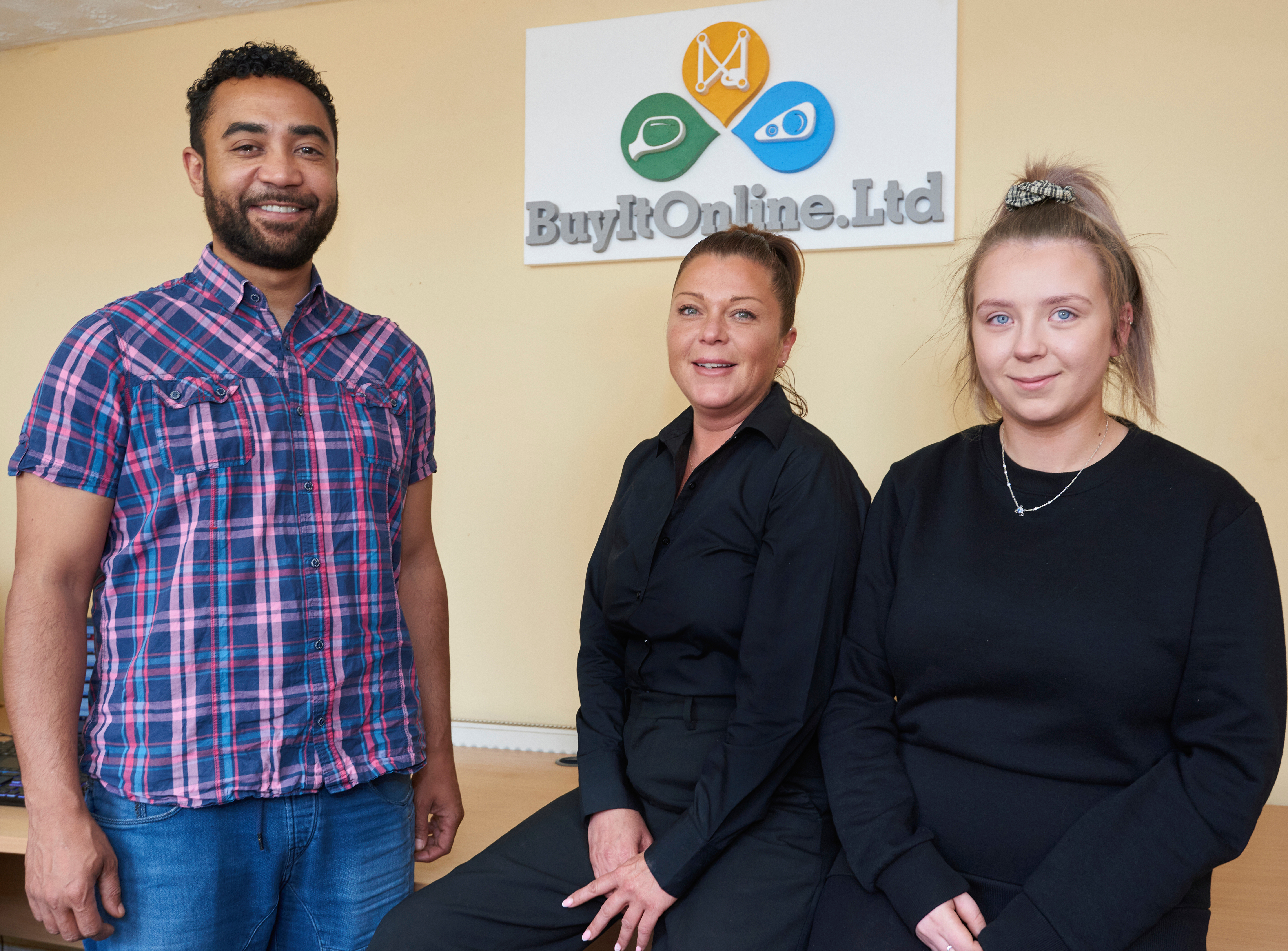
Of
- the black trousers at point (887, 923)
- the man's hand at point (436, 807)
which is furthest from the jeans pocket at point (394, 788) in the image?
the black trousers at point (887, 923)

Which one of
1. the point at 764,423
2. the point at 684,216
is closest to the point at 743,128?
the point at 684,216

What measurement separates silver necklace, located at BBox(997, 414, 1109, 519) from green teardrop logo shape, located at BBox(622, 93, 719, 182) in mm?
1457

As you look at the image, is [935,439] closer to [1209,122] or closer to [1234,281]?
[1234,281]

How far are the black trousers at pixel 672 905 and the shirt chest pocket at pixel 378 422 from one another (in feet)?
2.10

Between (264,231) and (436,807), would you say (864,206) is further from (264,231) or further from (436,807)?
(436,807)

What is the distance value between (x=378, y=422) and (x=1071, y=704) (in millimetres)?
1160

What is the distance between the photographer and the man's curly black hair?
5.18ft

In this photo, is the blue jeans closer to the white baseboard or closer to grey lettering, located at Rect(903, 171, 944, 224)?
the white baseboard

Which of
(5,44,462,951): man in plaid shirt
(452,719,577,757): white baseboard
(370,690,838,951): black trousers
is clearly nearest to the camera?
(5,44,462,951): man in plaid shirt

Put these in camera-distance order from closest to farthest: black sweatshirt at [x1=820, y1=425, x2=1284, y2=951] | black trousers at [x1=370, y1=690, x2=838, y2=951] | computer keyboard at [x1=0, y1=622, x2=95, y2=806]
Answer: black sweatshirt at [x1=820, y1=425, x2=1284, y2=951] < black trousers at [x1=370, y1=690, x2=838, y2=951] < computer keyboard at [x1=0, y1=622, x2=95, y2=806]

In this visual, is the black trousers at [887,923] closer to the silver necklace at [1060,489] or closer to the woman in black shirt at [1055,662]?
the woman in black shirt at [1055,662]

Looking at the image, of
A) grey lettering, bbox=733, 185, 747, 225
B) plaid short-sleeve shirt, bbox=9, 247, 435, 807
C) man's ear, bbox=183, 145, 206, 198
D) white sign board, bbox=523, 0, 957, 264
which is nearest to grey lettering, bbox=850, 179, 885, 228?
white sign board, bbox=523, 0, 957, 264

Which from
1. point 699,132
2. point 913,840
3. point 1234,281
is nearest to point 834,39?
point 699,132

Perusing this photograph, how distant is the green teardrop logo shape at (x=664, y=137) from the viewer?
2623mm
